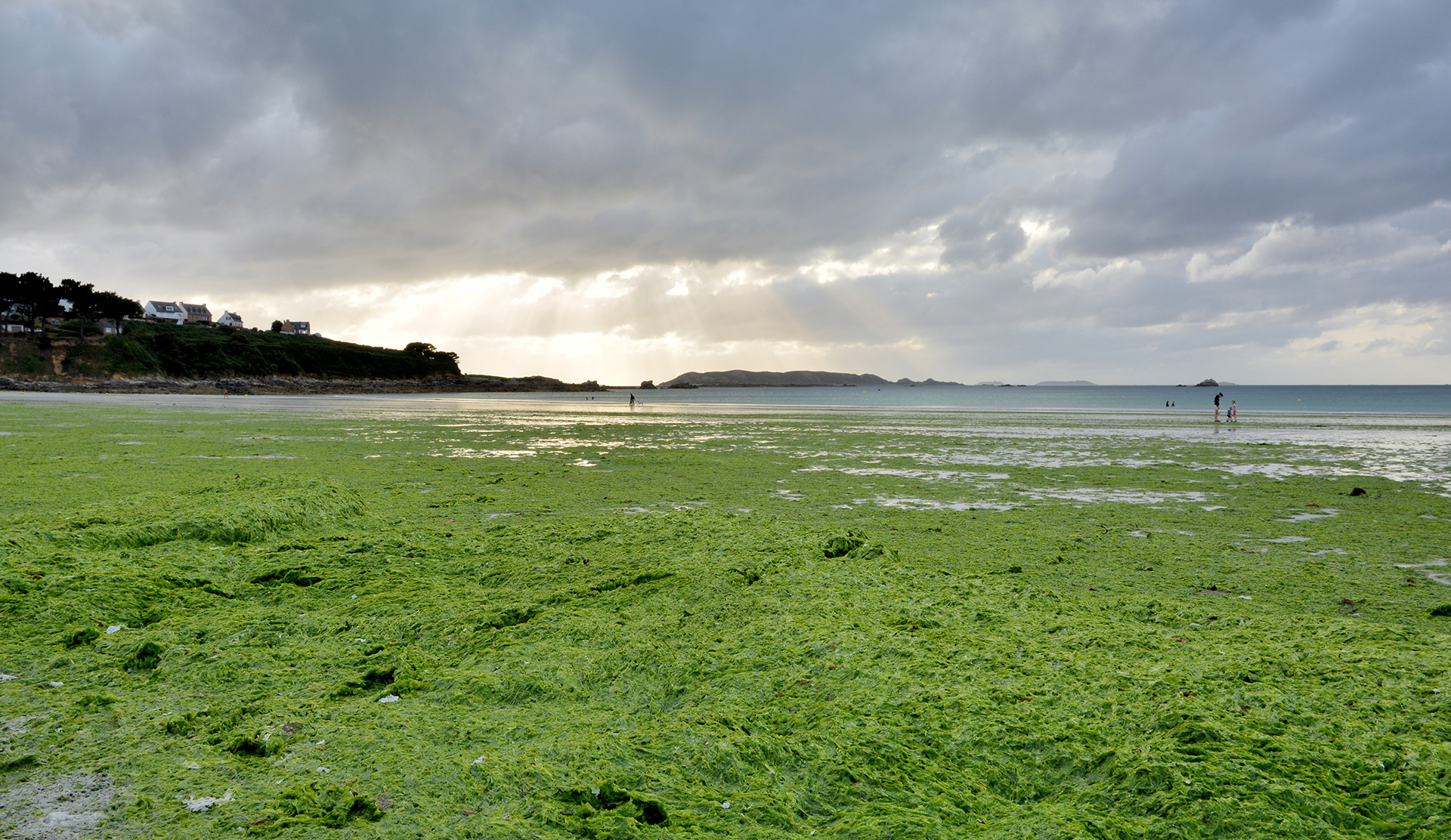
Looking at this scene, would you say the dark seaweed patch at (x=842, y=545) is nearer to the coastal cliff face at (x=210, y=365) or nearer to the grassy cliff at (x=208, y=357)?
the coastal cliff face at (x=210, y=365)

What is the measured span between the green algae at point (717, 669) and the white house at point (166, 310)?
528 feet

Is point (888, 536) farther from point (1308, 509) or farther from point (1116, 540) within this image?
point (1308, 509)

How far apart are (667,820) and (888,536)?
5.54 m

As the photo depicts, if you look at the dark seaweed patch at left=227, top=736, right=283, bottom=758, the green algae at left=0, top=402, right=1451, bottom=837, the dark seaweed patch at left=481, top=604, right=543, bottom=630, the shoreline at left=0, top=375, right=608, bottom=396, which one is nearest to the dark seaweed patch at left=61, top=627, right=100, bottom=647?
the green algae at left=0, top=402, right=1451, bottom=837

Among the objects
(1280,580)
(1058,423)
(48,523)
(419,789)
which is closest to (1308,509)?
(1280,580)

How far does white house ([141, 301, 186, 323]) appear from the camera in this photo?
133 metres

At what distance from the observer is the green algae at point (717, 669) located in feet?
8.52

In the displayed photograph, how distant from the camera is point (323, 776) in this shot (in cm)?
274

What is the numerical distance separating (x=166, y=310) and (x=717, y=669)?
17137cm

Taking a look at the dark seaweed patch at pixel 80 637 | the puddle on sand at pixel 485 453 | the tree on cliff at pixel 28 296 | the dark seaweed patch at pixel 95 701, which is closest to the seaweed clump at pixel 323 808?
the dark seaweed patch at pixel 95 701

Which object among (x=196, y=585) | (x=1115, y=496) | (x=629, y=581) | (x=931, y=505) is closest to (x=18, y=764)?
(x=196, y=585)

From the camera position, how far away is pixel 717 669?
3.85 meters

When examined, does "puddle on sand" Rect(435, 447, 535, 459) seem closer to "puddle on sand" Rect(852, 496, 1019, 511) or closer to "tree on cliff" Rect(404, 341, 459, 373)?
"puddle on sand" Rect(852, 496, 1019, 511)

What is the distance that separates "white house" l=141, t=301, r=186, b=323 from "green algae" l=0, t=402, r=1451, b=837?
160976 mm
